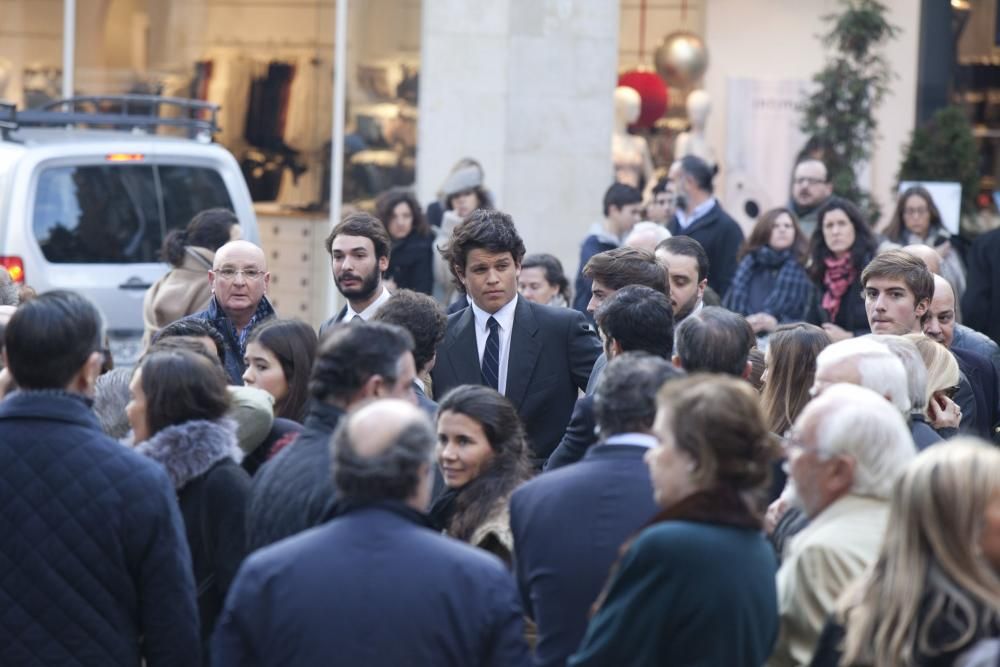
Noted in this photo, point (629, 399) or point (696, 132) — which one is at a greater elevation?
point (696, 132)

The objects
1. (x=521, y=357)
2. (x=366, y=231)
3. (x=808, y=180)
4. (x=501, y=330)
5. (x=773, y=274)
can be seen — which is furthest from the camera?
(x=808, y=180)

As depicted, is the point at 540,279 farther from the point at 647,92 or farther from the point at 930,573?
the point at 647,92

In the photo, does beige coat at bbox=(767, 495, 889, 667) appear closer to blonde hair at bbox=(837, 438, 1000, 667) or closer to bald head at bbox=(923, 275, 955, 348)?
blonde hair at bbox=(837, 438, 1000, 667)

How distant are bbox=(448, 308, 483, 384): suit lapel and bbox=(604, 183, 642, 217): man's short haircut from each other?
16.1ft

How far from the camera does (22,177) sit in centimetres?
1061

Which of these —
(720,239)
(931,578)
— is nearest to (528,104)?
(720,239)

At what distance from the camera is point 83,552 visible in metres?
4.64

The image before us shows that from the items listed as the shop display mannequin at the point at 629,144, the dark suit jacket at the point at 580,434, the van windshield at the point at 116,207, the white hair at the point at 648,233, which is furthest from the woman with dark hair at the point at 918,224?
the dark suit jacket at the point at 580,434

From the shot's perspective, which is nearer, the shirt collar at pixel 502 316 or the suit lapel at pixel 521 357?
the suit lapel at pixel 521 357

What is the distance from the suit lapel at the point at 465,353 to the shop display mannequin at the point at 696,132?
363 inches

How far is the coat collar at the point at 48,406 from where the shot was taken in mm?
4730

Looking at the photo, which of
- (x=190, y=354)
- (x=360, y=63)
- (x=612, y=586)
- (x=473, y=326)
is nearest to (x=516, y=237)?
(x=473, y=326)

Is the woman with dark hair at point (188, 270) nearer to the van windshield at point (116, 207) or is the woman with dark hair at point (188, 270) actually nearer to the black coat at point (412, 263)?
the van windshield at point (116, 207)

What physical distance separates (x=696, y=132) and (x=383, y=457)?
42.8 feet
